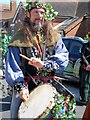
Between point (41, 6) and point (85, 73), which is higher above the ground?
point (41, 6)

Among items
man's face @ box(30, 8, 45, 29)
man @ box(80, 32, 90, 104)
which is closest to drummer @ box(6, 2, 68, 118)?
man's face @ box(30, 8, 45, 29)

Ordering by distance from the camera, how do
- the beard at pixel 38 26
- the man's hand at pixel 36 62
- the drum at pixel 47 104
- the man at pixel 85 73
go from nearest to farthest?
the drum at pixel 47 104 < the man's hand at pixel 36 62 < the beard at pixel 38 26 < the man at pixel 85 73

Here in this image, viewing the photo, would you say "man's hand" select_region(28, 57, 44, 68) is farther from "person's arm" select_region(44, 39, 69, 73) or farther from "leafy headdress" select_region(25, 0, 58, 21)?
"leafy headdress" select_region(25, 0, 58, 21)

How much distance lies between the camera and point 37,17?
2674 millimetres

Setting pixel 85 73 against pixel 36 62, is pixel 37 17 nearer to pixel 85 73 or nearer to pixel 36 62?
pixel 36 62

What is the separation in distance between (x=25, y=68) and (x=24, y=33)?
0.30 meters

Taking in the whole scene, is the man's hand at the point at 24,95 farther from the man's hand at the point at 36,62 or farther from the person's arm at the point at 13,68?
the man's hand at the point at 36,62

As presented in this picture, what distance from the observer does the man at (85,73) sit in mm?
5969

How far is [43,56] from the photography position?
2.66 metres

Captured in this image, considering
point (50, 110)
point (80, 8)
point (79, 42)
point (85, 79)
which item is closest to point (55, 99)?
point (50, 110)

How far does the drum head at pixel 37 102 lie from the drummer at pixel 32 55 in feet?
0.19

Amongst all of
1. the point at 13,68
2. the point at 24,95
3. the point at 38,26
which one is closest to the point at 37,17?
the point at 38,26

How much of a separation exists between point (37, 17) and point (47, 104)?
0.75 m

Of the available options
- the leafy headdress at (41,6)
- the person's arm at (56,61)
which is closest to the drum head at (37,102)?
the person's arm at (56,61)
